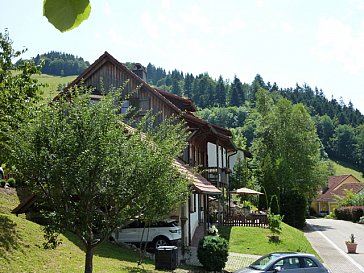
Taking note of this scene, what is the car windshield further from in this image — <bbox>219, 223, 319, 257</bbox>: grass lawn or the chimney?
the chimney

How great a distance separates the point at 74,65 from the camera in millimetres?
175000

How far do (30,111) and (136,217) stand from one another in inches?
165

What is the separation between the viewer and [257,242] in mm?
24234

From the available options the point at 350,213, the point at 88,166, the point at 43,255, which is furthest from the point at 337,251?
the point at 350,213

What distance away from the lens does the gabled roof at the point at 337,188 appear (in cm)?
7219

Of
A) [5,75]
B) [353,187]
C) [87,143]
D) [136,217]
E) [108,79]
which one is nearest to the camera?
[87,143]

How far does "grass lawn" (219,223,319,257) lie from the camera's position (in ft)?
74.1

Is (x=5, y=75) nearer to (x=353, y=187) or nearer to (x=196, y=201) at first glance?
(x=196, y=201)

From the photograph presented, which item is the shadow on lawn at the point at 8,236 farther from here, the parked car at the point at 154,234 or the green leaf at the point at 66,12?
the green leaf at the point at 66,12

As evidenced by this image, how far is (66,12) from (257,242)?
24.4 meters

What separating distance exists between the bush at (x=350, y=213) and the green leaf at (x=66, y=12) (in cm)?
5132

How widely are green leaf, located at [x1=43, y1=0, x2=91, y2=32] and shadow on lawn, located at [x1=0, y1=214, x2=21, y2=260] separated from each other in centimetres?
1333

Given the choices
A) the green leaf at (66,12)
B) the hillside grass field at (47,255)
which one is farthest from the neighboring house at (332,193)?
the green leaf at (66,12)

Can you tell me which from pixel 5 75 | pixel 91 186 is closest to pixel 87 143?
pixel 91 186
